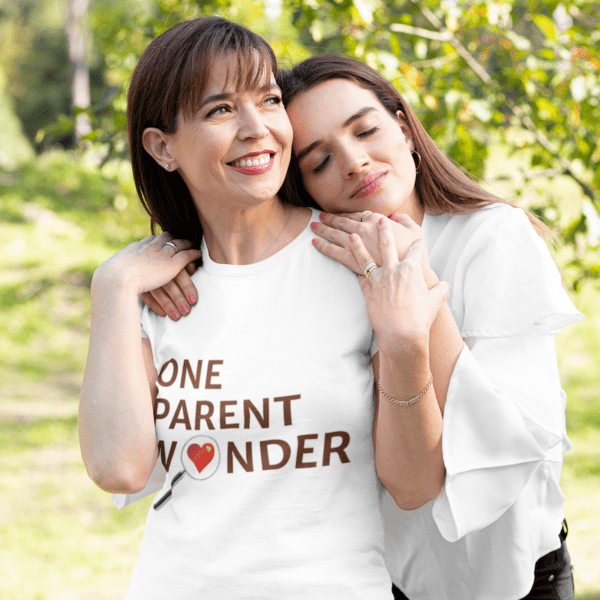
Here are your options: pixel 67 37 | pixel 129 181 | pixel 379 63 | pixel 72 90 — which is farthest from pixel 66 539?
pixel 67 37

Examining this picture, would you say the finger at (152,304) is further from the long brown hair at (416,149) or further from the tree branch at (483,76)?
the tree branch at (483,76)

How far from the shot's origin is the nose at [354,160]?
1.81 metres

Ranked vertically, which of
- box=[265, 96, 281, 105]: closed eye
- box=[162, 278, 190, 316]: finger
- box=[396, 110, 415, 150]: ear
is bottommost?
box=[162, 278, 190, 316]: finger

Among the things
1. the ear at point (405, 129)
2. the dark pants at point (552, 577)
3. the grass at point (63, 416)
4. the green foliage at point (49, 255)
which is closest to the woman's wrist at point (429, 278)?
the ear at point (405, 129)

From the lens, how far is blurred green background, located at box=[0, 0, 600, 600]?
9.87 ft

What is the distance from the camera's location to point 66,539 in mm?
4500

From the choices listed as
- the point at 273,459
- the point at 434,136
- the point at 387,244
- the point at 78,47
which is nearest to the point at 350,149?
the point at 387,244

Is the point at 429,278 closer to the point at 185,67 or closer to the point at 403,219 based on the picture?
the point at 403,219

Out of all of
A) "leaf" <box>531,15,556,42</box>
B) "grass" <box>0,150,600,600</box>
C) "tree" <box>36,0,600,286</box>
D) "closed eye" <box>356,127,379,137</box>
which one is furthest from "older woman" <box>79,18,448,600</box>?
"grass" <box>0,150,600,600</box>

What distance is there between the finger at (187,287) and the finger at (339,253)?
1.05ft

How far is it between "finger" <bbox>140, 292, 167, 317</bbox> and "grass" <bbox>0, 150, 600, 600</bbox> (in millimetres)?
1815

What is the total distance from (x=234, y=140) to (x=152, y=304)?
18.2 inches

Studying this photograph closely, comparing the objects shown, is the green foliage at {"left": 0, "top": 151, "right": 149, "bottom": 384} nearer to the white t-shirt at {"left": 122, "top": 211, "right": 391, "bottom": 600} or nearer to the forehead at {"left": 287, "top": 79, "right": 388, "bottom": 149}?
the forehead at {"left": 287, "top": 79, "right": 388, "bottom": 149}

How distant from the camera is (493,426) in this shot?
5.08 feet
